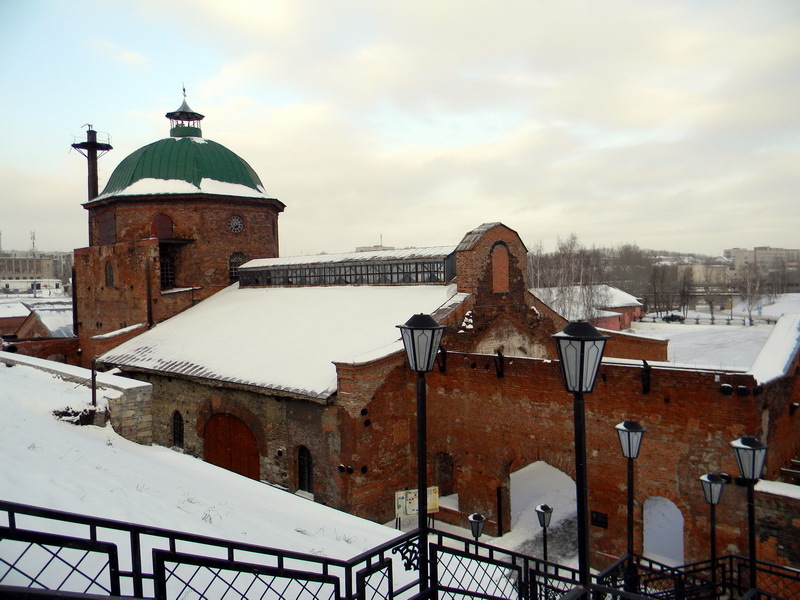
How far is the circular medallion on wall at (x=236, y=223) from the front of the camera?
2319 cm

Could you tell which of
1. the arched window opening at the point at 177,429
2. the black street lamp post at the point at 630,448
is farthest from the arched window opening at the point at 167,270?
the black street lamp post at the point at 630,448

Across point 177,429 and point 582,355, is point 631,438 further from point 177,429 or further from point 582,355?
point 177,429

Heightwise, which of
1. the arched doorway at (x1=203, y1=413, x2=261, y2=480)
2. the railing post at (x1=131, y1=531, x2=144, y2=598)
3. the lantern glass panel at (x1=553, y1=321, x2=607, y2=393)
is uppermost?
the lantern glass panel at (x1=553, y1=321, x2=607, y2=393)

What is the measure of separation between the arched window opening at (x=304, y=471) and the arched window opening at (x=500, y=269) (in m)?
6.77

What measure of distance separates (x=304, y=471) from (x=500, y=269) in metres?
7.73

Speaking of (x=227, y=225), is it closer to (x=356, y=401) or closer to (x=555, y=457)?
(x=356, y=401)

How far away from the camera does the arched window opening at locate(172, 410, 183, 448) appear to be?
1689 centimetres

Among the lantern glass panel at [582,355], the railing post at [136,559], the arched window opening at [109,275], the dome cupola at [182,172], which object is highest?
the dome cupola at [182,172]

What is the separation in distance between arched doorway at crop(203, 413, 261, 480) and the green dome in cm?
1062

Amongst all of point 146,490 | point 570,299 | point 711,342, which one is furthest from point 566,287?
point 146,490

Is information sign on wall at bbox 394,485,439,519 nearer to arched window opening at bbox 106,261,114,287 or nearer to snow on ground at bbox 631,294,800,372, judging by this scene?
snow on ground at bbox 631,294,800,372

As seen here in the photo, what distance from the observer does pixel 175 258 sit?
2269 centimetres

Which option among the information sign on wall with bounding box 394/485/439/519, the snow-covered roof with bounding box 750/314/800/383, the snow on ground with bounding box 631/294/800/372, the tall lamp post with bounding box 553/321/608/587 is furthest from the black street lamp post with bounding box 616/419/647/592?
the snow on ground with bounding box 631/294/800/372

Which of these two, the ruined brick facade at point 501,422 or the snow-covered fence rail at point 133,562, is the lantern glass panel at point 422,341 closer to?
the snow-covered fence rail at point 133,562
